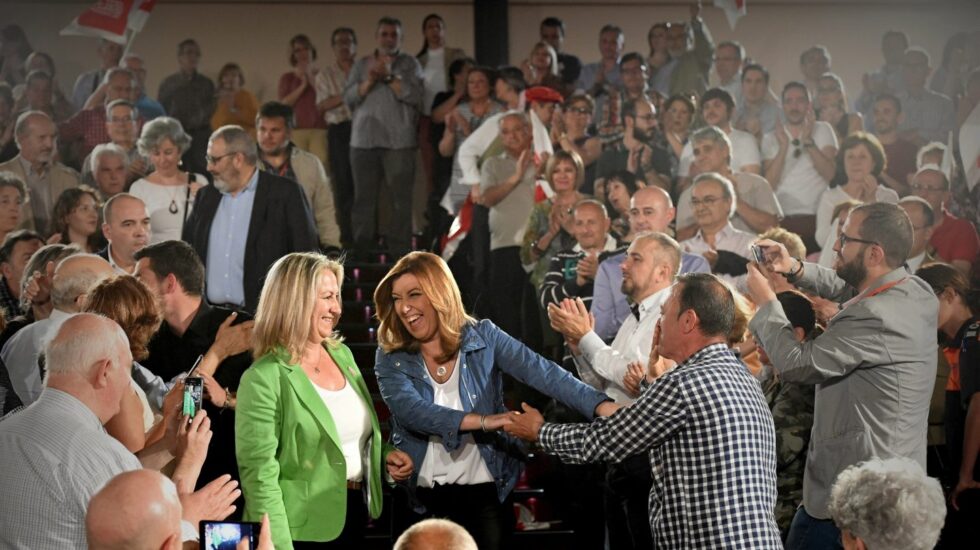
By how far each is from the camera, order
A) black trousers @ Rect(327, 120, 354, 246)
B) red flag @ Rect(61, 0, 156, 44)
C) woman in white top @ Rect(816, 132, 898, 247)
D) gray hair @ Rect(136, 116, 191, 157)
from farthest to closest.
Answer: black trousers @ Rect(327, 120, 354, 246) < red flag @ Rect(61, 0, 156, 44) < woman in white top @ Rect(816, 132, 898, 247) < gray hair @ Rect(136, 116, 191, 157)

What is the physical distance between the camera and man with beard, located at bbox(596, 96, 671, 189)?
8508 mm

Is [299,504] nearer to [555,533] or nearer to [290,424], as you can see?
[290,424]

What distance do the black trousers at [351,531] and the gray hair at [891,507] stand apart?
5.39 ft

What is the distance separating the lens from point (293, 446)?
3.66 meters

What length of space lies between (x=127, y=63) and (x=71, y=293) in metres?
6.53

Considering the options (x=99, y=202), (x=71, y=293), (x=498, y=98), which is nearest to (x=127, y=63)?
(x=99, y=202)

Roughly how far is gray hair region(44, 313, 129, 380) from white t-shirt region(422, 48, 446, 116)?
23.2 ft

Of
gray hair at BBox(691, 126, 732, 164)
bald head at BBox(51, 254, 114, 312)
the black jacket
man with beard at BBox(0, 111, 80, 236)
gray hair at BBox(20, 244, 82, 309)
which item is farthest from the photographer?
man with beard at BBox(0, 111, 80, 236)

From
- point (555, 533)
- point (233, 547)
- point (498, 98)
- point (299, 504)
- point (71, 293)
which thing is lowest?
point (555, 533)

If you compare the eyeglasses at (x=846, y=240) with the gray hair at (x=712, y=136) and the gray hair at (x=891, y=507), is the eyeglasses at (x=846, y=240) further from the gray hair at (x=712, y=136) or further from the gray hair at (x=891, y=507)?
the gray hair at (x=712, y=136)

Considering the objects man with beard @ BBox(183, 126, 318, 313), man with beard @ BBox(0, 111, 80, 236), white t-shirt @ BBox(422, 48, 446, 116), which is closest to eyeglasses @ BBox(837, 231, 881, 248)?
man with beard @ BBox(183, 126, 318, 313)

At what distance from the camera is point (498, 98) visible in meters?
8.84

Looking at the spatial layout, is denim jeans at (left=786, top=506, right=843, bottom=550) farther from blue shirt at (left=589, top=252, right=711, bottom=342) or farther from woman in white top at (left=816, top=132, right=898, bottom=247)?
woman in white top at (left=816, top=132, right=898, bottom=247)

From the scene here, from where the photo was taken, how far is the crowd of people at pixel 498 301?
3.20m
